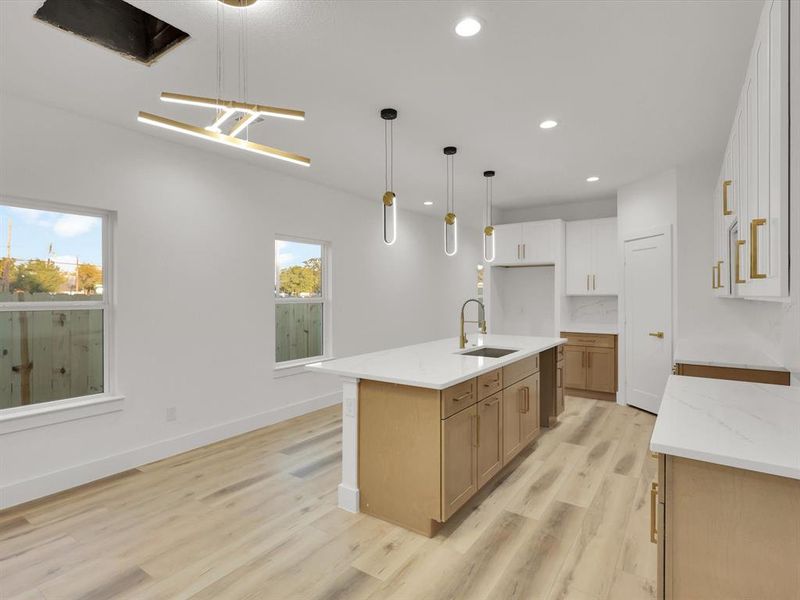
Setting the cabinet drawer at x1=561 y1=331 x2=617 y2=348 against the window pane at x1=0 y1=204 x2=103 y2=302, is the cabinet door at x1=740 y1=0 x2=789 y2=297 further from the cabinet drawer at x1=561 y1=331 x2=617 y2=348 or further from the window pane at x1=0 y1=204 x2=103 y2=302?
the window pane at x1=0 y1=204 x2=103 y2=302

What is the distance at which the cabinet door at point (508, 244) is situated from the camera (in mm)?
6121

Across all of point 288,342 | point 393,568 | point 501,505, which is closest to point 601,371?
point 501,505

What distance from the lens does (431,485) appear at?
236cm

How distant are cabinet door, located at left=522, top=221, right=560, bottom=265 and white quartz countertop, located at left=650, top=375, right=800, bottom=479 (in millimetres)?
4006

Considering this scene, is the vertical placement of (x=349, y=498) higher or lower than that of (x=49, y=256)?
lower

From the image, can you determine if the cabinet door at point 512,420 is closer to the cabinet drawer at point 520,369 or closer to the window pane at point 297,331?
the cabinet drawer at point 520,369

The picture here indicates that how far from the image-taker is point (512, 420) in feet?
10.5

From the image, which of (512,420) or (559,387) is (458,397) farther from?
(559,387)

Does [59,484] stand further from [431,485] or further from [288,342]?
[431,485]

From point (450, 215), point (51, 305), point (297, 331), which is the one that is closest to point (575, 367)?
point (450, 215)

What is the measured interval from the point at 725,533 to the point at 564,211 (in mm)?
5514

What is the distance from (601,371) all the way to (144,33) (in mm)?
5571

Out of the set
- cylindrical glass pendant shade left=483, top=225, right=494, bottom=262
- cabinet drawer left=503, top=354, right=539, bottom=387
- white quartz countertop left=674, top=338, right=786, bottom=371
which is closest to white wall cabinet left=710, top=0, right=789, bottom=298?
white quartz countertop left=674, top=338, right=786, bottom=371

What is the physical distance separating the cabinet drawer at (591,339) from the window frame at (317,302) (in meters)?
3.15
